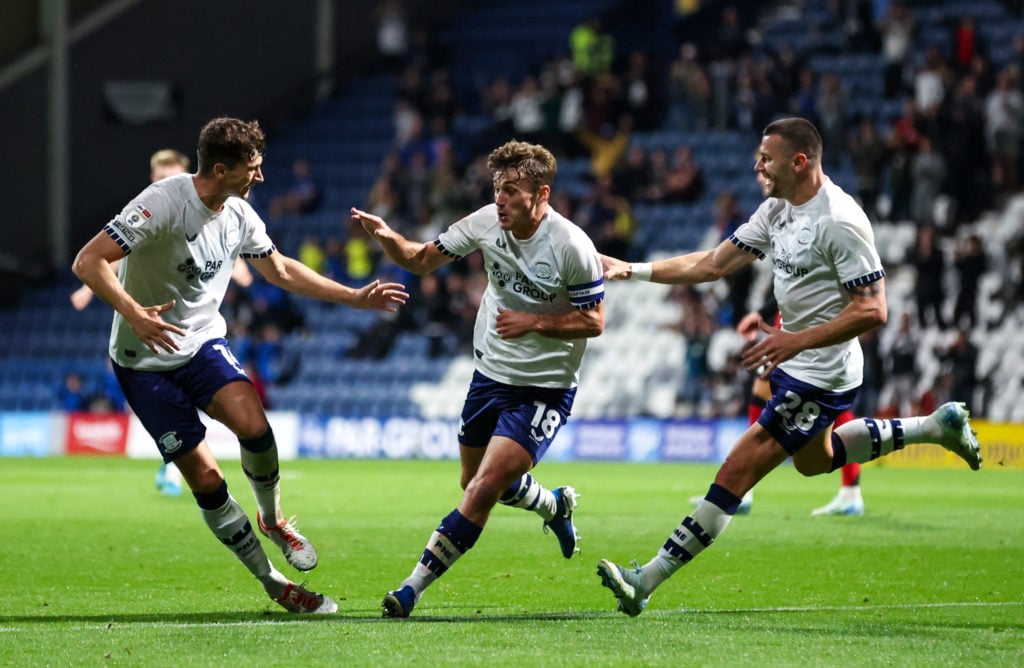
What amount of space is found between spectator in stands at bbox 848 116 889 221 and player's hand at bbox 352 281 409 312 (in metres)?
17.6

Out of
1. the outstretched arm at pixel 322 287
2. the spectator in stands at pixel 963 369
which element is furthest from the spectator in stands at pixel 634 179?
the outstretched arm at pixel 322 287

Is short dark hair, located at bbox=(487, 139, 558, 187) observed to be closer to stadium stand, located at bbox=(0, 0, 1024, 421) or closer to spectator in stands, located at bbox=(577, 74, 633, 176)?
stadium stand, located at bbox=(0, 0, 1024, 421)

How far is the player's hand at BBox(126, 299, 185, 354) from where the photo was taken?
8.07 meters

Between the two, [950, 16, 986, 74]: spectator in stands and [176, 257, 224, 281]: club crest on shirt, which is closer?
[176, 257, 224, 281]: club crest on shirt

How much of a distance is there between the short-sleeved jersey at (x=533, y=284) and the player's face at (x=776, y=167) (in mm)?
971

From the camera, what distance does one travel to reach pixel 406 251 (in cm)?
909

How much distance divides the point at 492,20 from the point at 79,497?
2160cm

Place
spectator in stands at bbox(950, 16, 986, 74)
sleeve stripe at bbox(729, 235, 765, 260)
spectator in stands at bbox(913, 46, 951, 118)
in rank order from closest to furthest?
sleeve stripe at bbox(729, 235, 765, 260) → spectator in stands at bbox(913, 46, 951, 118) → spectator in stands at bbox(950, 16, 986, 74)

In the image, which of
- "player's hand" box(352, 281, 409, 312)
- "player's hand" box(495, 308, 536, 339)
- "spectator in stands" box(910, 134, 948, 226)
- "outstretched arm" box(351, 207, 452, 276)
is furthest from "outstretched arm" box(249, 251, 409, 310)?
"spectator in stands" box(910, 134, 948, 226)

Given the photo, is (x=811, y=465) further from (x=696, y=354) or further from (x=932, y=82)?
(x=932, y=82)

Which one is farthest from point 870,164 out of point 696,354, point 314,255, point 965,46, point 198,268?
point 198,268

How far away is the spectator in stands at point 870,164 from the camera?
84.6 feet

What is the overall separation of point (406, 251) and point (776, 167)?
1995 mm

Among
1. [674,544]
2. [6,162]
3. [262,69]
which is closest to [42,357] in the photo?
[6,162]
